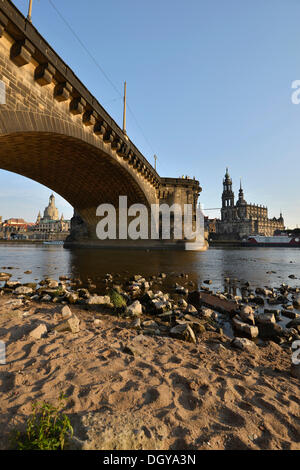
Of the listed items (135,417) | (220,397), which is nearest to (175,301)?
(220,397)

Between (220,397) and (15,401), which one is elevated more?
(15,401)

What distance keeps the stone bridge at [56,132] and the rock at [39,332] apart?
855 cm

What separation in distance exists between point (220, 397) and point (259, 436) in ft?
1.80

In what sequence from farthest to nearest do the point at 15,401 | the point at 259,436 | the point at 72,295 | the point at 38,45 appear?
the point at 38,45
the point at 72,295
the point at 15,401
the point at 259,436

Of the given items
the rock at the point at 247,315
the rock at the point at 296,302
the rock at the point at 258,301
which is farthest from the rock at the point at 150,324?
the rock at the point at 296,302

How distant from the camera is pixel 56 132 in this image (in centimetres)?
1209

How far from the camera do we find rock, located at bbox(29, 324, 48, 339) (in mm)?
3654

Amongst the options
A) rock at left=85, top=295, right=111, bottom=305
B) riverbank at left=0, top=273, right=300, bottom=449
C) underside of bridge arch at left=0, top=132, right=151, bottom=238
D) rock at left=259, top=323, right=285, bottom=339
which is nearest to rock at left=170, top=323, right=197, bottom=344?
riverbank at left=0, top=273, right=300, bottom=449

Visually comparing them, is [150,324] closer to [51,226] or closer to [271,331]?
[271,331]

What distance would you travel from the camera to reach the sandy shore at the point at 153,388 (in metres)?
1.77

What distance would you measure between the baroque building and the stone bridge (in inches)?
4485

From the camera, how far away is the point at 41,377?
2557 mm

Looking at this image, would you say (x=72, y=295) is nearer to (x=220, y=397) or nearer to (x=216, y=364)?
(x=216, y=364)

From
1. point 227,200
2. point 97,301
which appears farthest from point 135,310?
point 227,200
